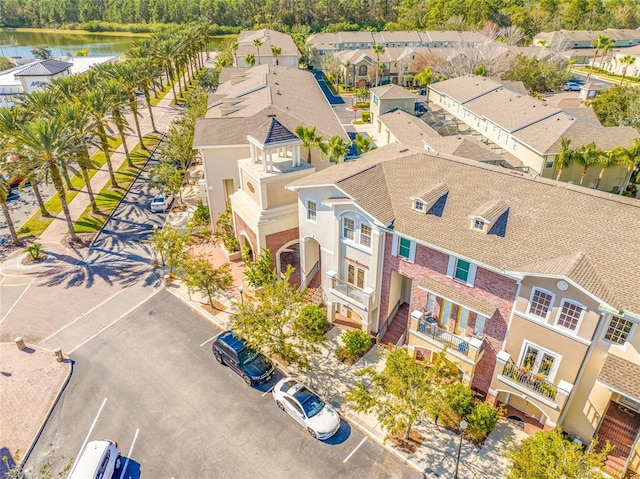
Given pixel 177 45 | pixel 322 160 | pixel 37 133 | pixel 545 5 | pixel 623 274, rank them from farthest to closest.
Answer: pixel 545 5, pixel 177 45, pixel 322 160, pixel 37 133, pixel 623 274

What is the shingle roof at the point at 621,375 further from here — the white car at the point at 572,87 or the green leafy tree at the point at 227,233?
the white car at the point at 572,87

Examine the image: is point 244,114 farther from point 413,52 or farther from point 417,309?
point 413,52

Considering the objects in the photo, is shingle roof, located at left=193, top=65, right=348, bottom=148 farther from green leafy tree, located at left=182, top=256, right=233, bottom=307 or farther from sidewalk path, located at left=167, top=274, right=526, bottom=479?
sidewalk path, located at left=167, top=274, right=526, bottom=479

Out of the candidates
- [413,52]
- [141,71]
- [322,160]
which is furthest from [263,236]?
[413,52]

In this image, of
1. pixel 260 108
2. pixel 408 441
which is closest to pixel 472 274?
pixel 408 441

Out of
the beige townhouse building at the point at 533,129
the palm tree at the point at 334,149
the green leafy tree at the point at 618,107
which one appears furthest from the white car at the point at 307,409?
the green leafy tree at the point at 618,107

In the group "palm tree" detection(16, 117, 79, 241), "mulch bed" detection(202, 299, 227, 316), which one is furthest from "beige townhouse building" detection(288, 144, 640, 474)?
"palm tree" detection(16, 117, 79, 241)

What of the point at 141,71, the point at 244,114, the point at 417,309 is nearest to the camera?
the point at 417,309
